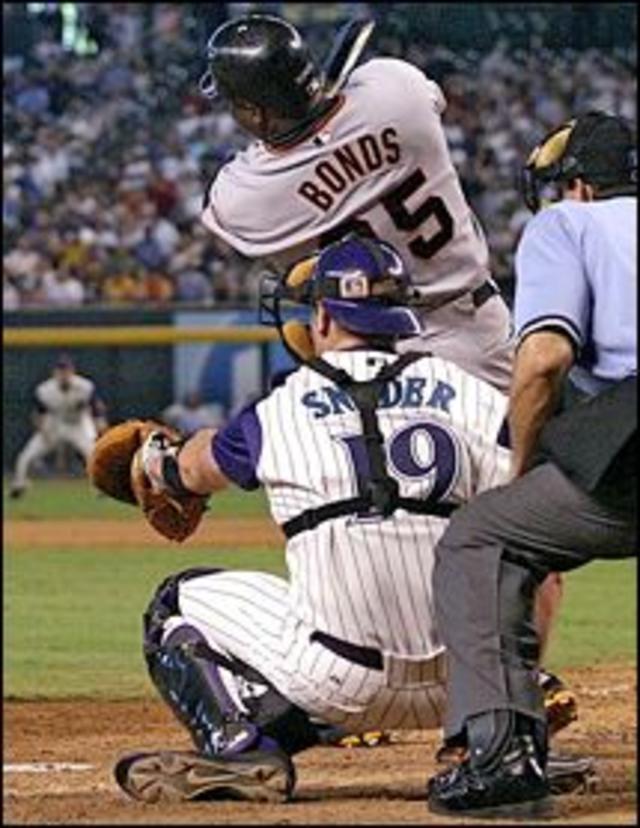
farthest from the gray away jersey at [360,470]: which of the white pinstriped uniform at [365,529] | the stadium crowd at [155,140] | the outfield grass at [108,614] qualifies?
the stadium crowd at [155,140]

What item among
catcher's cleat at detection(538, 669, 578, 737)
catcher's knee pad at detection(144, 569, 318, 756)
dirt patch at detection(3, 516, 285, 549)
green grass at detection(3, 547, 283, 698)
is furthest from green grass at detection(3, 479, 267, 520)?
catcher's knee pad at detection(144, 569, 318, 756)

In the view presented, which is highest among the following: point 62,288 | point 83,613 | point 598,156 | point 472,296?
point 598,156

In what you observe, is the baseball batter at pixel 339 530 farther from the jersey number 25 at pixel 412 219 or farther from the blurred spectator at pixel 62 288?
the blurred spectator at pixel 62 288

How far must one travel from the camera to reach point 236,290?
21.7 metres

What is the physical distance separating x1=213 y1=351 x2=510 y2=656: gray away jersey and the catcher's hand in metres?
0.41

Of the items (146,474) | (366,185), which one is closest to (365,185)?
(366,185)

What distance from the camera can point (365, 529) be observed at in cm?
491

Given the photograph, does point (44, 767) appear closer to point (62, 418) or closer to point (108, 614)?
point (108, 614)

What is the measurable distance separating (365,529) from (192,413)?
50.8 ft

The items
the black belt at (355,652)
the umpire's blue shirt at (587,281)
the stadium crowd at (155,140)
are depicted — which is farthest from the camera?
the stadium crowd at (155,140)

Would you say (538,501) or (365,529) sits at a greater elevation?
(538,501)

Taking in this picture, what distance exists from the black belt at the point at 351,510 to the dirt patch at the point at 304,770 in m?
0.58

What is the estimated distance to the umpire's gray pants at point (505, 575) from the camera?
4648 mm

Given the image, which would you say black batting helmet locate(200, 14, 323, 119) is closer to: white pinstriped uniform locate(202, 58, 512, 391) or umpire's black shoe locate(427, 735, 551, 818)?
white pinstriped uniform locate(202, 58, 512, 391)
